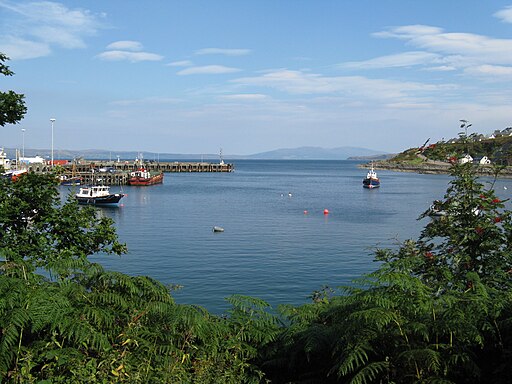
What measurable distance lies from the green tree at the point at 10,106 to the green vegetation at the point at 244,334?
4.72 m

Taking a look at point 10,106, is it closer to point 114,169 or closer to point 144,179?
point 144,179

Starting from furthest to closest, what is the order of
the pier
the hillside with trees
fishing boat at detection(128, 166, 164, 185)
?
the pier < fishing boat at detection(128, 166, 164, 185) < the hillside with trees

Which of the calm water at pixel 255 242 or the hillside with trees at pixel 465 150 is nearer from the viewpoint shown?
the hillside with trees at pixel 465 150

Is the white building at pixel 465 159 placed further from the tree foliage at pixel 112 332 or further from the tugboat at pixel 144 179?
the tugboat at pixel 144 179

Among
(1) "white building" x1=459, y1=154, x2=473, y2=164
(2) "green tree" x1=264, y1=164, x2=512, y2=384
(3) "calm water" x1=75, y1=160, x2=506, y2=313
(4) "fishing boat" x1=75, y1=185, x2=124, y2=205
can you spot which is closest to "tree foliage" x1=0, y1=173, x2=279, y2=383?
(2) "green tree" x1=264, y1=164, x2=512, y2=384

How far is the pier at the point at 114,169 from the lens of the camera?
10562 cm

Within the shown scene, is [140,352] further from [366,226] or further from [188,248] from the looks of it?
[366,226]

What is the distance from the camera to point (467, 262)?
8.66 m

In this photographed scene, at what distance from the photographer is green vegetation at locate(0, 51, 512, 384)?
5.16m

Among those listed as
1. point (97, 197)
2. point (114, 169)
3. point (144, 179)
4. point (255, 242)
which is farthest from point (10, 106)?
point (114, 169)

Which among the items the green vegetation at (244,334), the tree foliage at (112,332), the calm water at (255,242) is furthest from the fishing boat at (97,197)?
the tree foliage at (112,332)

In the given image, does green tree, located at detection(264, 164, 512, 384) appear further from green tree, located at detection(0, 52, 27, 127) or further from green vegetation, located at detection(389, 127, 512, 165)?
green tree, located at detection(0, 52, 27, 127)

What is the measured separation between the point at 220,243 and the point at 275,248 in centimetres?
439

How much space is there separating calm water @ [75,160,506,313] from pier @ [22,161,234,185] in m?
21.3
